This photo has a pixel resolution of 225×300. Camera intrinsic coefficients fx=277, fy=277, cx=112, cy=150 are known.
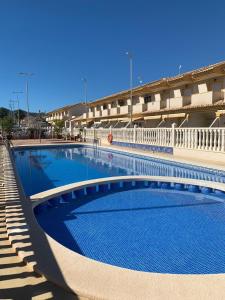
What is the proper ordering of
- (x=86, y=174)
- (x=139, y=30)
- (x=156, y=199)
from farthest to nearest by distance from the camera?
1. (x=139, y=30)
2. (x=86, y=174)
3. (x=156, y=199)

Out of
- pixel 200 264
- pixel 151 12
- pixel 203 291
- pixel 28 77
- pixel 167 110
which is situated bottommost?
pixel 200 264

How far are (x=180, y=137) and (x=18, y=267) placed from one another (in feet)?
45.5

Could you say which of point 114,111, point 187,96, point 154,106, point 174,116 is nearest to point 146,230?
point 174,116

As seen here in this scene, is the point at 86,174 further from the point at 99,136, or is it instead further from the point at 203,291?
the point at 99,136

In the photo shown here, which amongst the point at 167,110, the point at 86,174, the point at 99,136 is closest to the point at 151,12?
the point at 167,110

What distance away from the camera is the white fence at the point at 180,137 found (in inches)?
524

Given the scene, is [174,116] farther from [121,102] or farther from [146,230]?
[146,230]

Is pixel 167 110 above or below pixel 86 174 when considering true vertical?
above

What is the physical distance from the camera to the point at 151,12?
27.7m

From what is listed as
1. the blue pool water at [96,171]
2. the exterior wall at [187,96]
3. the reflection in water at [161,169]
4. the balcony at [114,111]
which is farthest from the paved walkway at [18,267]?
the balcony at [114,111]

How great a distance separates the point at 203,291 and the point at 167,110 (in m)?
24.0

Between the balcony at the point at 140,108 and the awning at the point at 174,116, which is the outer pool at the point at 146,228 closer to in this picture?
the awning at the point at 174,116

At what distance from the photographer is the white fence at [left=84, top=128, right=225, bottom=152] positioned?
13.3m

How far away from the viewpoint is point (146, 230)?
619cm
